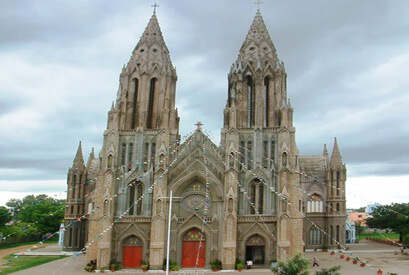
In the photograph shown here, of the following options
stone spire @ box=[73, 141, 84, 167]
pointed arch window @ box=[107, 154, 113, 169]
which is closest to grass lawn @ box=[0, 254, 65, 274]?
pointed arch window @ box=[107, 154, 113, 169]

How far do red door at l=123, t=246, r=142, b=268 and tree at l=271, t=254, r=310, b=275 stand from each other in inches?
755

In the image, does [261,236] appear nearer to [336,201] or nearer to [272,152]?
[272,152]

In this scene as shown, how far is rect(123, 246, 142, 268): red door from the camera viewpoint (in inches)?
1559

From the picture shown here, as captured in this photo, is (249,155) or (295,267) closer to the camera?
(295,267)

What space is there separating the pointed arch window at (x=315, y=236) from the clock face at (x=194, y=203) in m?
25.9

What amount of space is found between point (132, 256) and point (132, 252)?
381 mm

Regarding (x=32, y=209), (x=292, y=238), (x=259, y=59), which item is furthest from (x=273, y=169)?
(x=32, y=209)

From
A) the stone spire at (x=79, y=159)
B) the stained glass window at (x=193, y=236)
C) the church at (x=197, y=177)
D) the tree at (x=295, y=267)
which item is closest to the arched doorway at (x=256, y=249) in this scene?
the church at (x=197, y=177)

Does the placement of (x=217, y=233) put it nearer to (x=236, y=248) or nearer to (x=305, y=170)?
(x=236, y=248)

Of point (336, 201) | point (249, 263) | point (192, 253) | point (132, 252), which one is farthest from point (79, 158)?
point (336, 201)

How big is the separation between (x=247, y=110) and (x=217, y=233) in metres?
13.4

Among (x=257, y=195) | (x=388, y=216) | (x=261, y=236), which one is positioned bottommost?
(x=261, y=236)

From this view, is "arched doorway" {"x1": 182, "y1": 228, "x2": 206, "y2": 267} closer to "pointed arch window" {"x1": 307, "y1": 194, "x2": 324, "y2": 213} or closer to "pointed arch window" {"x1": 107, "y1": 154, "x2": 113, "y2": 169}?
"pointed arch window" {"x1": 107, "y1": 154, "x2": 113, "y2": 169}

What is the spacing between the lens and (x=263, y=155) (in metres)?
41.2
